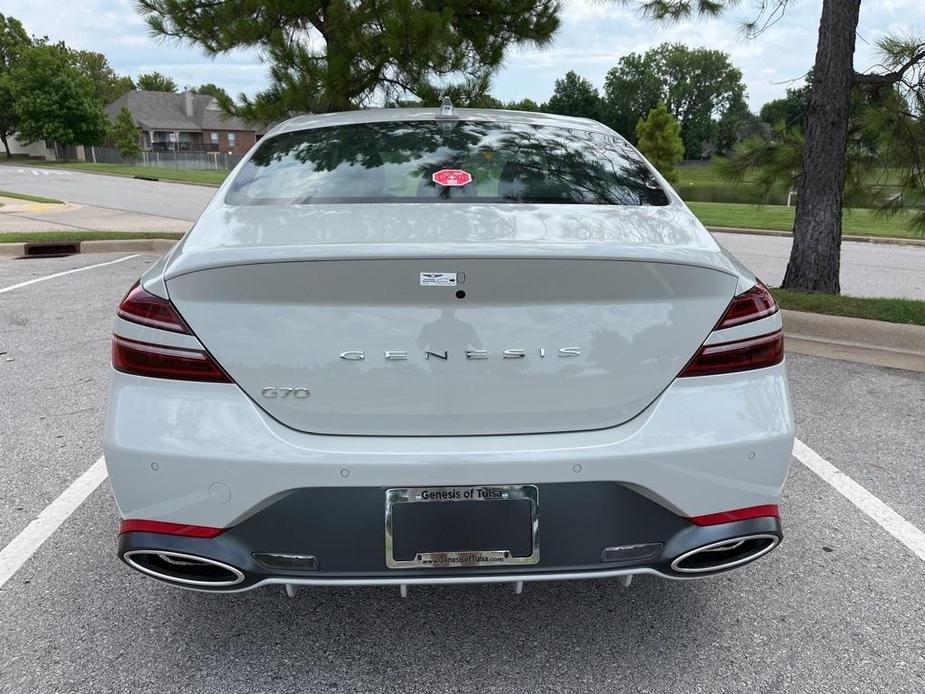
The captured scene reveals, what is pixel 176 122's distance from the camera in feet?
265

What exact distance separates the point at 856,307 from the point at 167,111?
8504 centimetres

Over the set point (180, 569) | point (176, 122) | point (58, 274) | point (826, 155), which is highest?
point (176, 122)

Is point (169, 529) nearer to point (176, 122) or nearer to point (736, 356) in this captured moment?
point (736, 356)

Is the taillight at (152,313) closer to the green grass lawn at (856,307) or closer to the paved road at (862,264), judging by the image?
the green grass lawn at (856,307)

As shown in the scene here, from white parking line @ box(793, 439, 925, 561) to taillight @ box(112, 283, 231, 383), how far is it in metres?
2.49

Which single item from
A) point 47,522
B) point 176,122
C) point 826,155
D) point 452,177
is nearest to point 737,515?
point 452,177

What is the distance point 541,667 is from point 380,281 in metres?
1.20

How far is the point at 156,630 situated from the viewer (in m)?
2.43

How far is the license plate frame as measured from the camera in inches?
77.1

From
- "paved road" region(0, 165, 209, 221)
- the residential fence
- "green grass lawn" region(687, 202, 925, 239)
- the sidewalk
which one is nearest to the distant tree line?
the residential fence

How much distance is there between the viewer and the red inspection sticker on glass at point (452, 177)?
2.54 m

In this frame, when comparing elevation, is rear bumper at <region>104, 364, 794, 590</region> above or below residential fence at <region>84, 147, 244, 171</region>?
above

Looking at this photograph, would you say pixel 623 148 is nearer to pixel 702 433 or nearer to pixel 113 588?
pixel 702 433

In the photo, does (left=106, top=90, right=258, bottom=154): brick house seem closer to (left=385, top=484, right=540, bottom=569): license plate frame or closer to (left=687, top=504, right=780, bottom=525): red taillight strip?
(left=385, top=484, right=540, bottom=569): license plate frame
